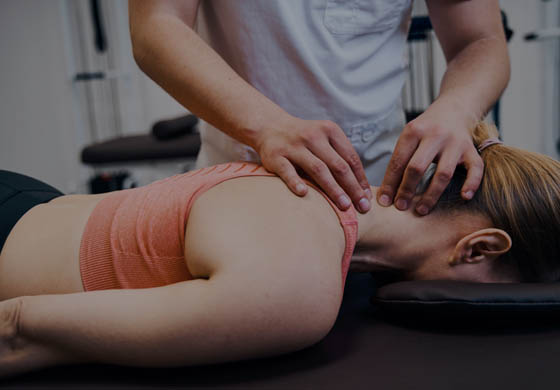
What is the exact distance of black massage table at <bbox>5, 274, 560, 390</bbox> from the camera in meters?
0.65

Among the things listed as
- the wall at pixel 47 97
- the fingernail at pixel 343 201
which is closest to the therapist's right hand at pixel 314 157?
the fingernail at pixel 343 201

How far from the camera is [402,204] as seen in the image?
0.87 meters

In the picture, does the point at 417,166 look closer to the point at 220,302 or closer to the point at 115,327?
the point at 220,302

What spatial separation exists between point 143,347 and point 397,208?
0.49 m

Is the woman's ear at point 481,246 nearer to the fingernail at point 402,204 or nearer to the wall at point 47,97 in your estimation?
the fingernail at point 402,204

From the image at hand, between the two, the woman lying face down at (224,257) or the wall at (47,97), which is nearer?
the woman lying face down at (224,257)

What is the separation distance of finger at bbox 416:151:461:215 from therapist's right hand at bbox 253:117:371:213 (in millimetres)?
120

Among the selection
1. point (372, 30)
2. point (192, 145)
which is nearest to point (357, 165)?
point (372, 30)

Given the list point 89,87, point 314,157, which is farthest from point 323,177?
point 89,87

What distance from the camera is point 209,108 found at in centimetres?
90

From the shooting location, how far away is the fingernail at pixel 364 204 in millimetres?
838

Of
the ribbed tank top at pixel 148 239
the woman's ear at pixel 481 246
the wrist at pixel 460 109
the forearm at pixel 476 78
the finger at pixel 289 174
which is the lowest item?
the woman's ear at pixel 481 246

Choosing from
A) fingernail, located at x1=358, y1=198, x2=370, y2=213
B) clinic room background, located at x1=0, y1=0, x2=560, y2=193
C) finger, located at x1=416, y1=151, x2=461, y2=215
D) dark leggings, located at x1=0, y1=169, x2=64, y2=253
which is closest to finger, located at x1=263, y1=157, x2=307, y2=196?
fingernail, located at x1=358, y1=198, x2=370, y2=213

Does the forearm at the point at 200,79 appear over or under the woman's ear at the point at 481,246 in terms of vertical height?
over
